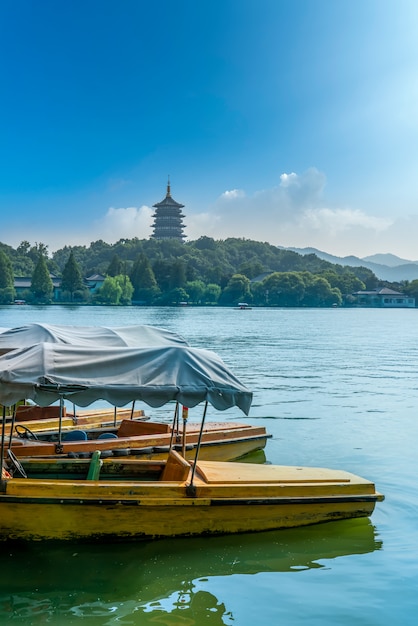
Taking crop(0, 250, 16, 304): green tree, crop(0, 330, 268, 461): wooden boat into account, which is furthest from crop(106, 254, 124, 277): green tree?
crop(0, 330, 268, 461): wooden boat

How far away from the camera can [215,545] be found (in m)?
8.11

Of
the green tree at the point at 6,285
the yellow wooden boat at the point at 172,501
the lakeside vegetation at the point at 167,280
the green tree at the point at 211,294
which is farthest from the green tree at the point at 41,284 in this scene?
the yellow wooden boat at the point at 172,501

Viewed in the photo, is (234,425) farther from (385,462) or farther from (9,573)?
(9,573)

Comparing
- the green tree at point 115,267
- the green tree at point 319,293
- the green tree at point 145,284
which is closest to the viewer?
the green tree at point 145,284

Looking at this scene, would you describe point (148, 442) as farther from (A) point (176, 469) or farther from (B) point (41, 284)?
(B) point (41, 284)

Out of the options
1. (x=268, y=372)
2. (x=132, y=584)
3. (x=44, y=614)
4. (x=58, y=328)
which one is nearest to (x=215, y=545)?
(x=132, y=584)

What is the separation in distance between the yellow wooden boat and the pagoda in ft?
550

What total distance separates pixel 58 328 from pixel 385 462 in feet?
21.7

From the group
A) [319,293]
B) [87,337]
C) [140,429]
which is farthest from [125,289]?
[87,337]

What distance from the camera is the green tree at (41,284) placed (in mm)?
127312

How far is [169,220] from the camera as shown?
176250 millimetres

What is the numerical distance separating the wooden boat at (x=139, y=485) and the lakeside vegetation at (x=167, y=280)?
392 feet

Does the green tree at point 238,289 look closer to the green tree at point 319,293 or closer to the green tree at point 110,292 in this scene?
the green tree at point 319,293

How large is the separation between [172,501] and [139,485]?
15.6 inches
